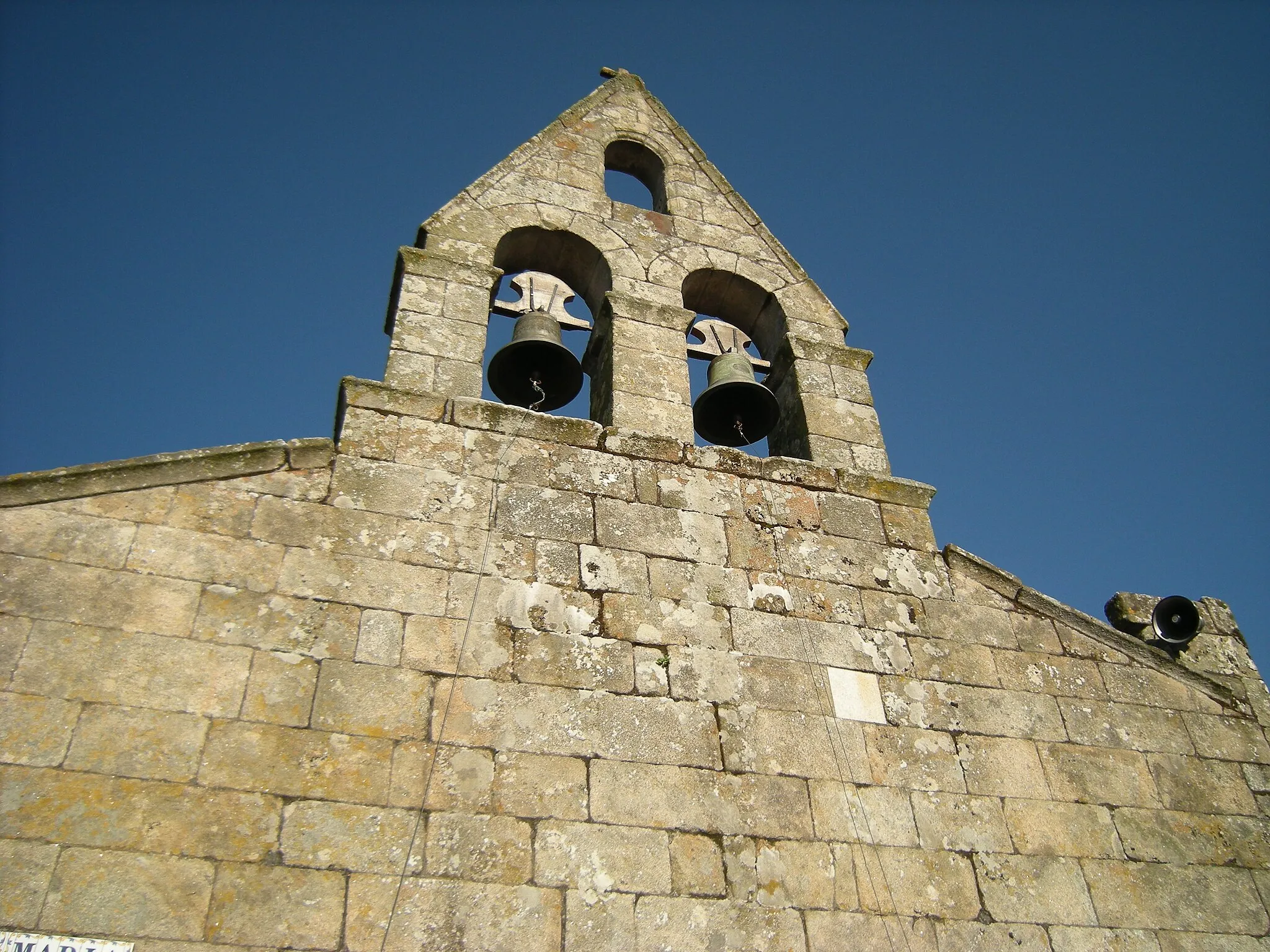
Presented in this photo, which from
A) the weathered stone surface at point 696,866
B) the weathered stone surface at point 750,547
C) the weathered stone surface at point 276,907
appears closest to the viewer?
the weathered stone surface at point 276,907

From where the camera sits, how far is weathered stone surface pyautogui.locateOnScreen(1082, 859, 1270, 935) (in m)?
4.07

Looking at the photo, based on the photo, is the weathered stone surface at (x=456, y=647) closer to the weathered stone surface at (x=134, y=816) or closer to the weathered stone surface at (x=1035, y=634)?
the weathered stone surface at (x=134, y=816)

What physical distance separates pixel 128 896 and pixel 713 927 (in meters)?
1.91

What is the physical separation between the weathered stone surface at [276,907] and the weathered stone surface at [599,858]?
2.27 feet

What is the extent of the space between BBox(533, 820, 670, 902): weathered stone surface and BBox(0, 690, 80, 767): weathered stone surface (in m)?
1.62

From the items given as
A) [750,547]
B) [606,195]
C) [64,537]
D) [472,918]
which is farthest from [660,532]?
[606,195]

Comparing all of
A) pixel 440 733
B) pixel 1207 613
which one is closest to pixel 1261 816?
pixel 1207 613

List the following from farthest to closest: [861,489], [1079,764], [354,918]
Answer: [861,489], [1079,764], [354,918]

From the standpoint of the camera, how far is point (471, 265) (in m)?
5.73

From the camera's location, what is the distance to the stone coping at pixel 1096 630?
5059 mm

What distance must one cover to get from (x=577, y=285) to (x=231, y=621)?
3.34 metres

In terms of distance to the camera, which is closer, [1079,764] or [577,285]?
[1079,764]

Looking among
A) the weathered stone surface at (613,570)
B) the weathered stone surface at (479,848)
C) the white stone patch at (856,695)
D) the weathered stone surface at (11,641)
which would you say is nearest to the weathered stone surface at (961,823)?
the white stone patch at (856,695)

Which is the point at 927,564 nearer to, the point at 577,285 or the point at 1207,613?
the point at 1207,613
